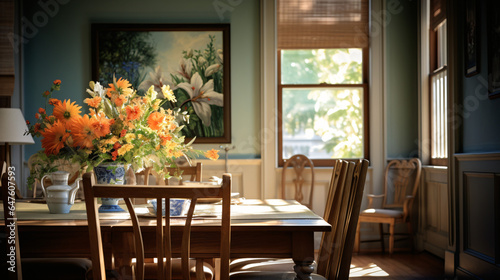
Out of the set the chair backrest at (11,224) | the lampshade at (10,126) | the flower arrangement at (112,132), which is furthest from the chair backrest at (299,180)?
the chair backrest at (11,224)

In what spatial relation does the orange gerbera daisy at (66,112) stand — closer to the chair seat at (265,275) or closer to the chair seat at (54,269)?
the chair seat at (54,269)

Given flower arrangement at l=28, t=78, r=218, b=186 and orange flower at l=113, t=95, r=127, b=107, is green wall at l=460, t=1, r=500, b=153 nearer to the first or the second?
flower arrangement at l=28, t=78, r=218, b=186

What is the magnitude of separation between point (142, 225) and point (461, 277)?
252cm

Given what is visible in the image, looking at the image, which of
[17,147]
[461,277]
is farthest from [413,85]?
[17,147]

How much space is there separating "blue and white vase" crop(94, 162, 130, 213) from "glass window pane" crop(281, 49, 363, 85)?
122 inches

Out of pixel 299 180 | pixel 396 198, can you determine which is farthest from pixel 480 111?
pixel 299 180

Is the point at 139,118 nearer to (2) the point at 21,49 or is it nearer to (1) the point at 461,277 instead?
(1) the point at 461,277

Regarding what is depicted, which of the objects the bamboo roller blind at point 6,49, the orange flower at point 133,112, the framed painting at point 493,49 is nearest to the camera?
the orange flower at point 133,112

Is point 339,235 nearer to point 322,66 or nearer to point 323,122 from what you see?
point 323,122

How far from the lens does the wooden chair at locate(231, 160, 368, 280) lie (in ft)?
6.41

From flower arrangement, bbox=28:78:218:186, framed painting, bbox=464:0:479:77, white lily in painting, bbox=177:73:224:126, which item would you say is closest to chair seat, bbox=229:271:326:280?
flower arrangement, bbox=28:78:218:186

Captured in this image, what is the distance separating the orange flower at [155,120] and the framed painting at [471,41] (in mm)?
2225

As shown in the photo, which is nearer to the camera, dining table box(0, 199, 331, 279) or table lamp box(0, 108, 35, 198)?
dining table box(0, 199, 331, 279)

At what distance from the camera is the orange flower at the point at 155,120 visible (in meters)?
2.08
